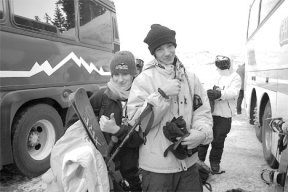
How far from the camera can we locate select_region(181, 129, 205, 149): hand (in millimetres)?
1861

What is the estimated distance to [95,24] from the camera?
6023mm

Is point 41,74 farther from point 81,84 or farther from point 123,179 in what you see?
point 123,179

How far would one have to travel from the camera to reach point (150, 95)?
6.02ft

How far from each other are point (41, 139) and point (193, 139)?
3282 millimetres

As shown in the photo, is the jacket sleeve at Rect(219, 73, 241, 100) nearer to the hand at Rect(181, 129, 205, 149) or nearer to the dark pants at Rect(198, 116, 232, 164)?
the dark pants at Rect(198, 116, 232, 164)

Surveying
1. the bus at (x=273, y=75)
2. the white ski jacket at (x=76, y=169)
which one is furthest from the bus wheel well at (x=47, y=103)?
the bus at (x=273, y=75)

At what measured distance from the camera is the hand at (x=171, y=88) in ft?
5.95

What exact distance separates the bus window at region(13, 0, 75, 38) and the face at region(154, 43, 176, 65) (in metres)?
2.68

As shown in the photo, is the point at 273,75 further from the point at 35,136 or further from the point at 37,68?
the point at 35,136

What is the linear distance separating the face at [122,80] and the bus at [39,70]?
117cm

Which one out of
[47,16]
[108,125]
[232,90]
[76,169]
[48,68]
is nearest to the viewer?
[76,169]

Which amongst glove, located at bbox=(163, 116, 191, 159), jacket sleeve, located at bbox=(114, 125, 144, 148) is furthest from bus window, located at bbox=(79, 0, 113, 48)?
glove, located at bbox=(163, 116, 191, 159)

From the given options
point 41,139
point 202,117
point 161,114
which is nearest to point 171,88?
point 161,114

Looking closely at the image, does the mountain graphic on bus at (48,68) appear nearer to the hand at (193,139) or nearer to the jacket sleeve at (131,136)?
the jacket sleeve at (131,136)
